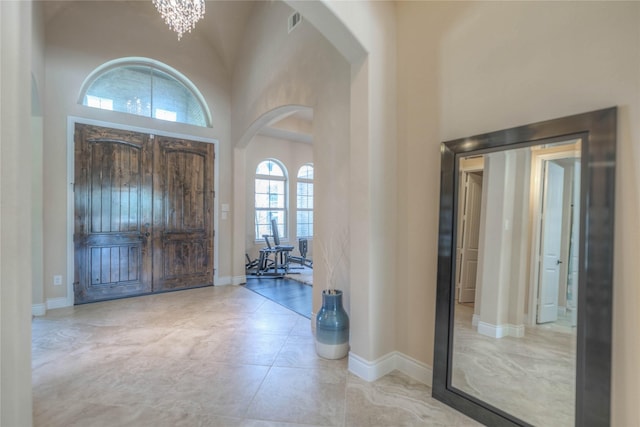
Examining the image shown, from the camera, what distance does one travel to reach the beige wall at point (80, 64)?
151 inches

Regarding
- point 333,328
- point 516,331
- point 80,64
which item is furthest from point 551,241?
point 80,64

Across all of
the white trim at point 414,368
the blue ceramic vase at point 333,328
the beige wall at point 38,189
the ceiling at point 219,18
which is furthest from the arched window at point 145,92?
the white trim at point 414,368

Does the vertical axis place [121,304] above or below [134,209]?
below

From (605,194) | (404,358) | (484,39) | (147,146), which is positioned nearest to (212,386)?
(404,358)

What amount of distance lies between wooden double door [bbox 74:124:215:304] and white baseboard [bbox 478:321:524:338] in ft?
14.7

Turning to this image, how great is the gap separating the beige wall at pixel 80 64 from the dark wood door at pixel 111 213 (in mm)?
175

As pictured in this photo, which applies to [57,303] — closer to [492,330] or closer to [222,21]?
[222,21]

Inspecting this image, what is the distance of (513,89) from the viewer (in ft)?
5.62

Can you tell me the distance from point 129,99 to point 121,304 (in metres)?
3.13

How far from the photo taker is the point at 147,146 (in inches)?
179

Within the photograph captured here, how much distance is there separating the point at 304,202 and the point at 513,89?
7.00 m

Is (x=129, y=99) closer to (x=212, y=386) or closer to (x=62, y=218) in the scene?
(x=62, y=218)

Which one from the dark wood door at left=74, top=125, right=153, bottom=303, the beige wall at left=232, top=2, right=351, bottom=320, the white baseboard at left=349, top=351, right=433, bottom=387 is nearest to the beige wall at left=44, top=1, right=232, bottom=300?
the dark wood door at left=74, top=125, right=153, bottom=303

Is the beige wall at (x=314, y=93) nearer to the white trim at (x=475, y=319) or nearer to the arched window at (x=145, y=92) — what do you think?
the arched window at (x=145, y=92)
